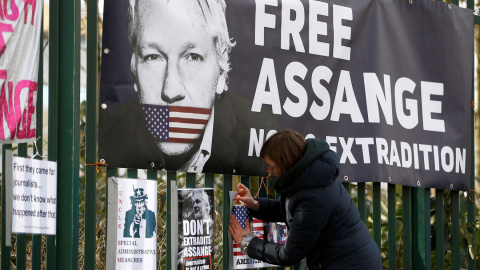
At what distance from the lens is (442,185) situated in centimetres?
601

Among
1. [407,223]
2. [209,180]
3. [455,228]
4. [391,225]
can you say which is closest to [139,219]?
[209,180]

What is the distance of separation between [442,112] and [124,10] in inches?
100

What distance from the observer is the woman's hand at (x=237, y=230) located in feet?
16.0

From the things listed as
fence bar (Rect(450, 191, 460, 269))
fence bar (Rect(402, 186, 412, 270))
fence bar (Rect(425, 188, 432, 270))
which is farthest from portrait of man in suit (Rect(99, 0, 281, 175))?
fence bar (Rect(450, 191, 460, 269))

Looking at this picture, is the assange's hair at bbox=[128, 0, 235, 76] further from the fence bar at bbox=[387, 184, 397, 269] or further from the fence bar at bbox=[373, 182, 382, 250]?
the fence bar at bbox=[387, 184, 397, 269]

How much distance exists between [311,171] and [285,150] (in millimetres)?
182

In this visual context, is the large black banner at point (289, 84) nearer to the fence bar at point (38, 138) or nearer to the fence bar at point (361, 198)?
the fence bar at point (361, 198)

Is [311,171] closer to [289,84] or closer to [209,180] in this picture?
[209,180]

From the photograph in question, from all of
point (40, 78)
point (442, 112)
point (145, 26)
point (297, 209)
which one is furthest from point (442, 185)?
point (40, 78)

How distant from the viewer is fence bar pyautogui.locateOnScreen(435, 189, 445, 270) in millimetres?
6051

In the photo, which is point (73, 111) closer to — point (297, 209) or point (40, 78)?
point (40, 78)

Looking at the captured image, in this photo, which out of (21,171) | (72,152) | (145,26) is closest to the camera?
(21,171)

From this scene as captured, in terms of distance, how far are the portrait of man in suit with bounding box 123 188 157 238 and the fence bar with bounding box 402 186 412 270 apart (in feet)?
6.81

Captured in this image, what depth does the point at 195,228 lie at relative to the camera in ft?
15.8
